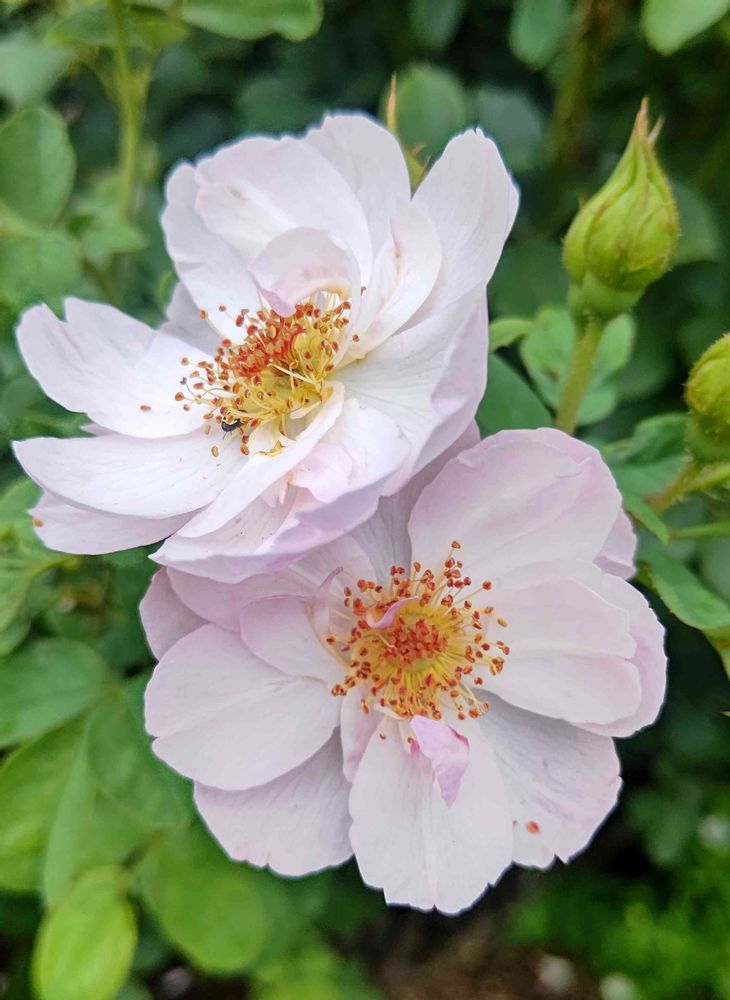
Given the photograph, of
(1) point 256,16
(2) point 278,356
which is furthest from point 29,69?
(2) point 278,356

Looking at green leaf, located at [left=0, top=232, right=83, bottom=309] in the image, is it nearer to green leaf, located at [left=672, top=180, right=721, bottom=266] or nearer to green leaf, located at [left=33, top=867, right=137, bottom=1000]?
green leaf, located at [left=33, top=867, right=137, bottom=1000]

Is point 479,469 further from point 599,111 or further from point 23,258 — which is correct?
point 599,111

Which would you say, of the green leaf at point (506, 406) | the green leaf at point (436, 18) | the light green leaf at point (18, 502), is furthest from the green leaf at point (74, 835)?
the green leaf at point (436, 18)

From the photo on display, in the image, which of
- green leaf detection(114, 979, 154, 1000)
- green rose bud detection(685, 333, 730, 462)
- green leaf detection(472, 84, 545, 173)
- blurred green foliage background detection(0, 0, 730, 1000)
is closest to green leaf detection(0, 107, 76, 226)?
blurred green foliage background detection(0, 0, 730, 1000)

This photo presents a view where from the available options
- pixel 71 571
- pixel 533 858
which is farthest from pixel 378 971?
pixel 533 858

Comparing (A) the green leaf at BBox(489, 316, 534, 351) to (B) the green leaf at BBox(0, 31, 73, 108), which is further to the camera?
(B) the green leaf at BBox(0, 31, 73, 108)

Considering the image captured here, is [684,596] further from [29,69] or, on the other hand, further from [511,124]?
[29,69]
